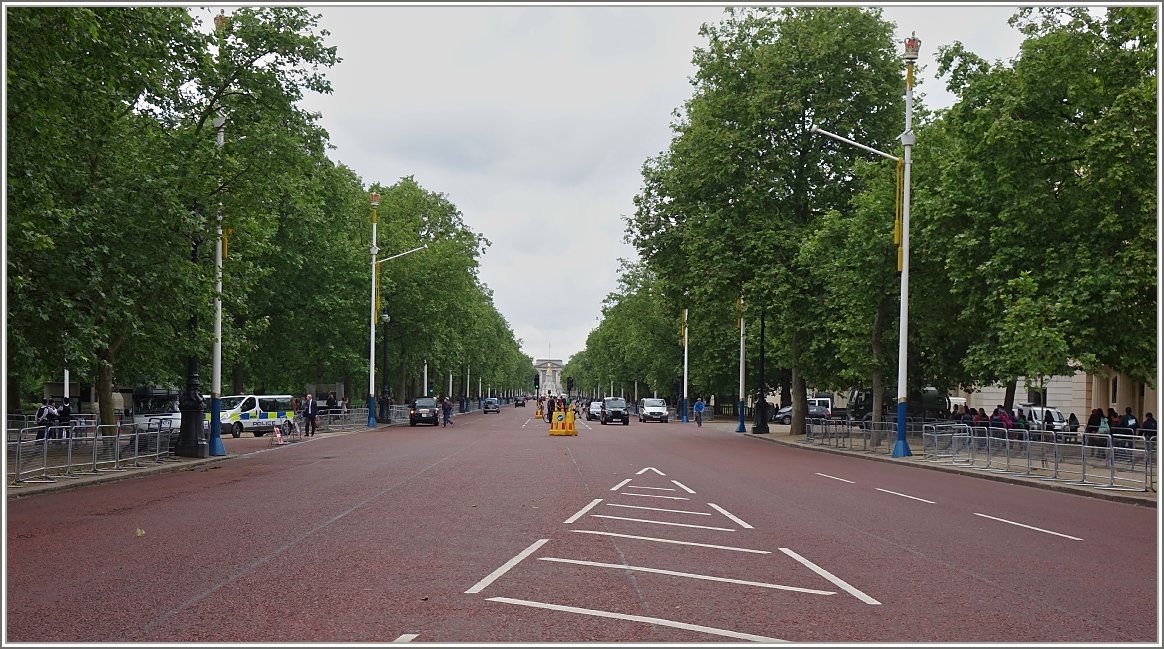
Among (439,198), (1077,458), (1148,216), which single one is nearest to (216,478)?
(1077,458)

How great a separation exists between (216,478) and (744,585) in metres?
15.3

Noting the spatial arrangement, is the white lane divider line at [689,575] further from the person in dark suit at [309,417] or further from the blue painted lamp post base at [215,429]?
the person in dark suit at [309,417]

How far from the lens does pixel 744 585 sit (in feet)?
27.9

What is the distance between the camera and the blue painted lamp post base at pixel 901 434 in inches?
1137

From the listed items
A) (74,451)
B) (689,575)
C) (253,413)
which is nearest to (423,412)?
(253,413)

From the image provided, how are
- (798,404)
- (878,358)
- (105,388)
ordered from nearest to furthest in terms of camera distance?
(105,388), (878,358), (798,404)

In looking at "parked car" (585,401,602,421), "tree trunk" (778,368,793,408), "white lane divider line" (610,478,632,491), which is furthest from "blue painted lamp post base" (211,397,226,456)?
"parked car" (585,401,602,421)

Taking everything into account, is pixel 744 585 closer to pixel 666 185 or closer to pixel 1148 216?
pixel 1148 216

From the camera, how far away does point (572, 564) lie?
9.42 meters

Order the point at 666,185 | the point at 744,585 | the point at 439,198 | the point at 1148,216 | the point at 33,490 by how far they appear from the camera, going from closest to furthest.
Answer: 1. the point at 744,585
2. the point at 33,490
3. the point at 1148,216
4. the point at 666,185
5. the point at 439,198

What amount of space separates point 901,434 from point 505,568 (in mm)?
22346

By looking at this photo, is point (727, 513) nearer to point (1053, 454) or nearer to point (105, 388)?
point (1053, 454)

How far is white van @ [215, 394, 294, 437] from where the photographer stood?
43.9 m

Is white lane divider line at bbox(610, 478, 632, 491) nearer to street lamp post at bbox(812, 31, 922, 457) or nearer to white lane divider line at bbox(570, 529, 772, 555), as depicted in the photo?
white lane divider line at bbox(570, 529, 772, 555)
